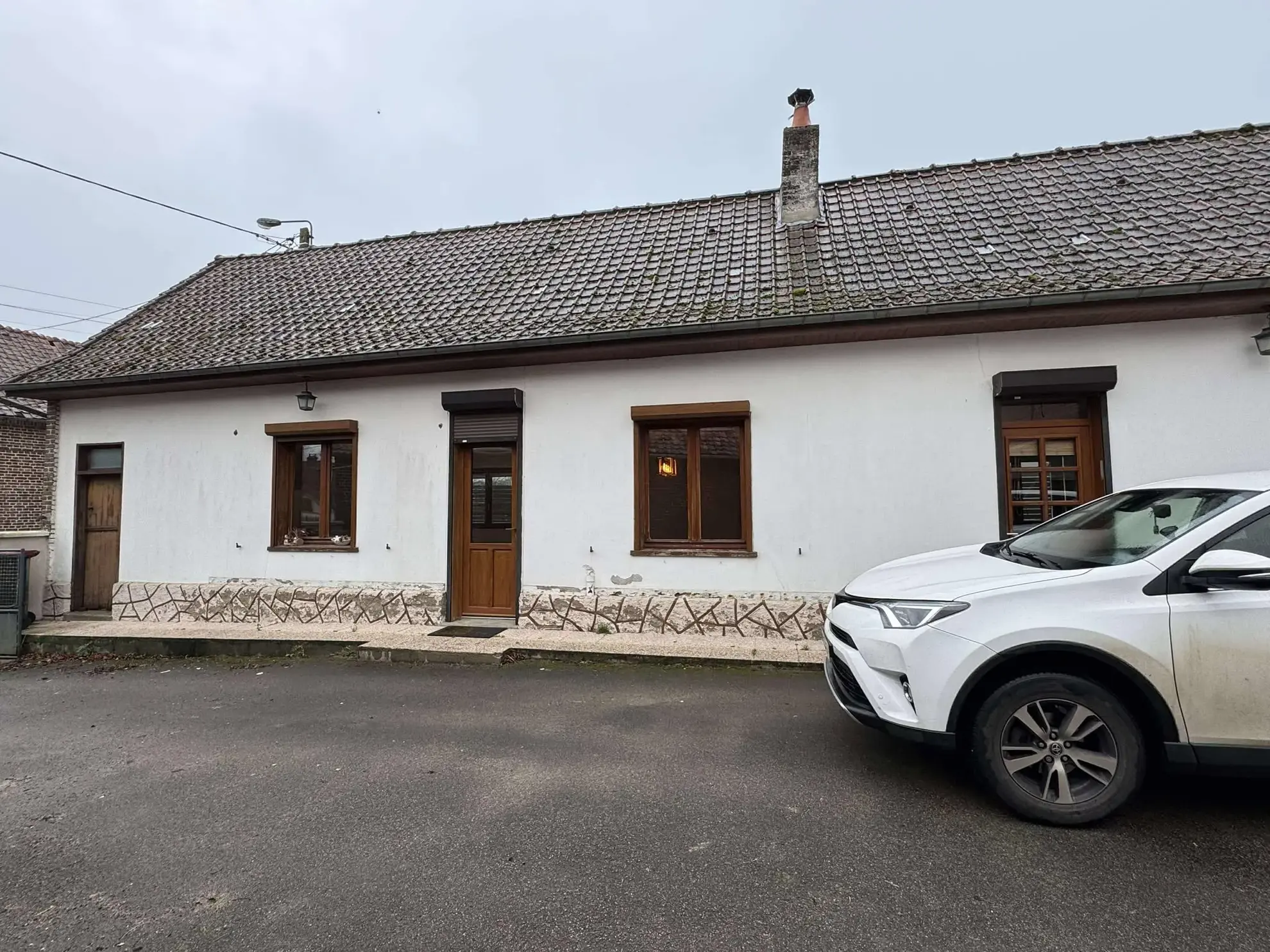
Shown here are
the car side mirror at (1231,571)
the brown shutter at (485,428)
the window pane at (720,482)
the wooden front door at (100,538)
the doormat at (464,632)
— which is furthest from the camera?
the wooden front door at (100,538)

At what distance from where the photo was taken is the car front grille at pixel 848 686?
341 centimetres

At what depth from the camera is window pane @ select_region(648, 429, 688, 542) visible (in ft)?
23.7

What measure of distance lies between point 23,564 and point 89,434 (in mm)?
2294

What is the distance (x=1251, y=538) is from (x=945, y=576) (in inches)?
53.4

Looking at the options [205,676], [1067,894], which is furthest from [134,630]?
[1067,894]

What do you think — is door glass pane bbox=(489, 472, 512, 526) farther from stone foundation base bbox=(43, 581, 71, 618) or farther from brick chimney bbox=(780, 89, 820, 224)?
stone foundation base bbox=(43, 581, 71, 618)

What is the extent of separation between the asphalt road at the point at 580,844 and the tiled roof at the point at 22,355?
37.7ft

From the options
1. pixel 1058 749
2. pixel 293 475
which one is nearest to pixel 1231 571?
pixel 1058 749

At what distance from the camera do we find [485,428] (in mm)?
7641

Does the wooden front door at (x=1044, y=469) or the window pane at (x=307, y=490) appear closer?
the wooden front door at (x=1044, y=469)

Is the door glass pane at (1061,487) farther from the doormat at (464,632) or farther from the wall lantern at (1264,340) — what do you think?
the doormat at (464,632)

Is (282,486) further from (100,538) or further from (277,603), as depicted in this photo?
(100,538)

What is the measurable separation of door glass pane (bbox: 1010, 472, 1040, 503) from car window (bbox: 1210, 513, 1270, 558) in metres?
3.52

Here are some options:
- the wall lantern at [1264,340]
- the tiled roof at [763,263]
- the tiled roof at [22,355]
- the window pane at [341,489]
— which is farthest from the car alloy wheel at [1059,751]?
the tiled roof at [22,355]
